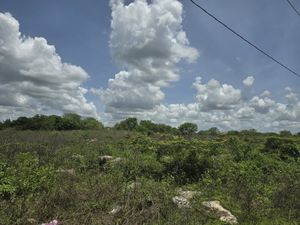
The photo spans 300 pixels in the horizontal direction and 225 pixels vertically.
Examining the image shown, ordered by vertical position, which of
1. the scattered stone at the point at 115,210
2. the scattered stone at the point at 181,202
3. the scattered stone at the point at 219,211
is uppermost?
the scattered stone at the point at 115,210

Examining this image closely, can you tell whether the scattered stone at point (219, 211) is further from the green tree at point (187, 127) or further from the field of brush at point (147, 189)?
the green tree at point (187, 127)

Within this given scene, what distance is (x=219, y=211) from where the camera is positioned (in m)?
8.41

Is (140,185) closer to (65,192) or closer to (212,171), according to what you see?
(65,192)

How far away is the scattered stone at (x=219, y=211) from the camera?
8.00m

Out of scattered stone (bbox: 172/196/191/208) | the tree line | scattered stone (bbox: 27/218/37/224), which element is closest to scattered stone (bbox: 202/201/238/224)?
scattered stone (bbox: 172/196/191/208)

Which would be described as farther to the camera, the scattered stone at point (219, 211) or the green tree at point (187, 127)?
the green tree at point (187, 127)

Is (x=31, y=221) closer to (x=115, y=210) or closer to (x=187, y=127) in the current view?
(x=115, y=210)

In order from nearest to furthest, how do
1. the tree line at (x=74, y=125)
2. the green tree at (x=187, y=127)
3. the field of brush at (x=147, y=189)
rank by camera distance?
the field of brush at (x=147, y=189), the tree line at (x=74, y=125), the green tree at (x=187, y=127)

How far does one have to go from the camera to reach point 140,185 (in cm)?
905

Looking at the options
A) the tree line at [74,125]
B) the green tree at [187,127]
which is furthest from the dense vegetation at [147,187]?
the green tree at [187,127]

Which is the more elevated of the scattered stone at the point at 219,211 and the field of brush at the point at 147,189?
the field of brush at the point at 147,189

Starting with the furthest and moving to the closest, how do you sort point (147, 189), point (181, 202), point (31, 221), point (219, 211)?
point (147, 189)
point (219, 211)
point (181, 202)
point (31, 221)

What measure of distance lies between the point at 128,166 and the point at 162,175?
4.01ft

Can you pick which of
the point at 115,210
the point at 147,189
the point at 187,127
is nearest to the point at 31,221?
the point at 115,210
